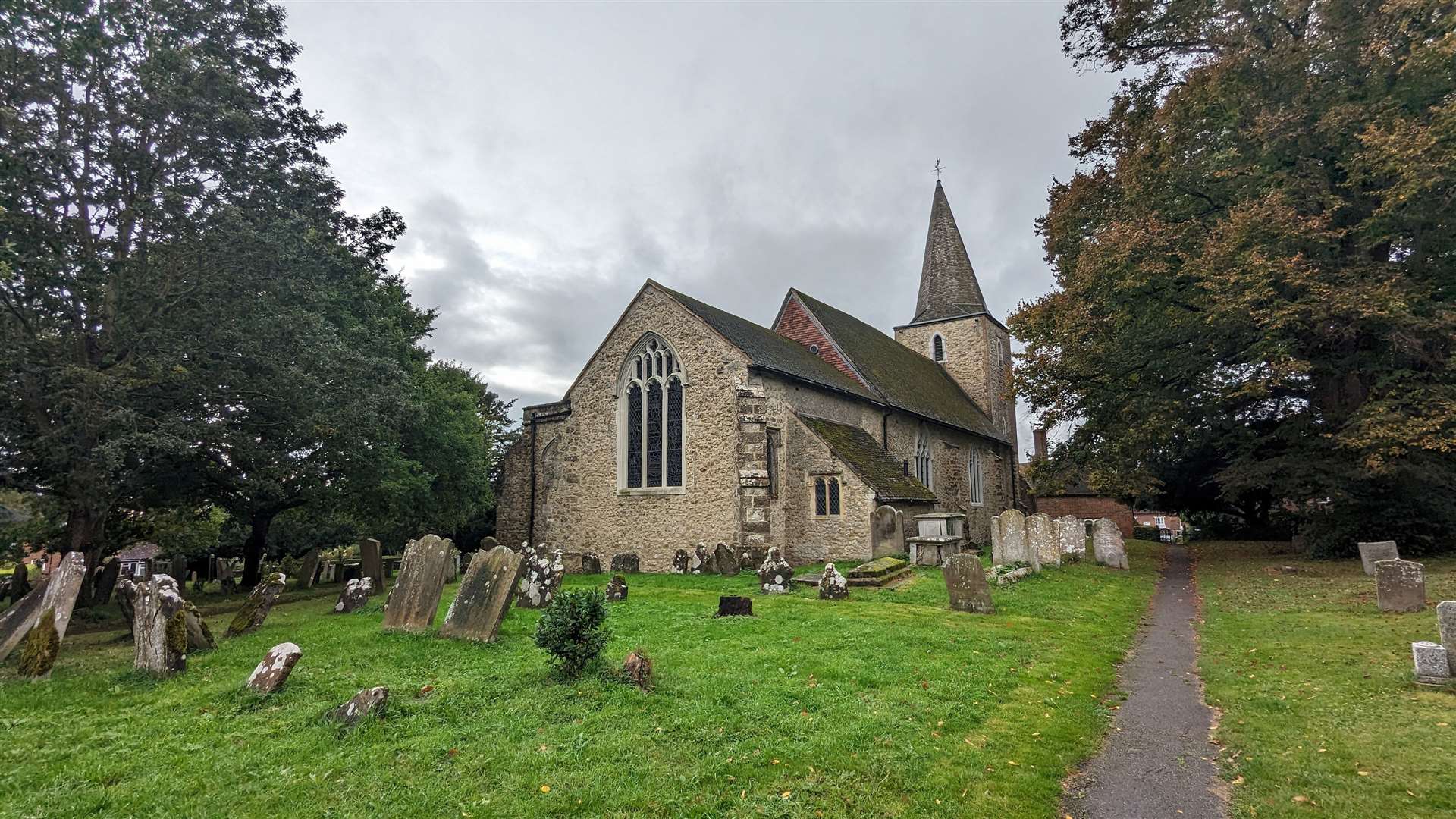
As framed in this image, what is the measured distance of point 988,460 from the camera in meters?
32.3

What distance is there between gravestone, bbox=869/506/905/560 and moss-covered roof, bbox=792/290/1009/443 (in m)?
6.33

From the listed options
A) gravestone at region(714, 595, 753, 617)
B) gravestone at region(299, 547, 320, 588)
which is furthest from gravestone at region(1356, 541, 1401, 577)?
gravestone at region(299, 547, 320, 588)

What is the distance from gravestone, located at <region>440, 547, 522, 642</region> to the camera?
8781mm

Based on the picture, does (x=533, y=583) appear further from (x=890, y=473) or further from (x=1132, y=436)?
(x=1132, y=436)

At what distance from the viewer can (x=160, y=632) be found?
730cm

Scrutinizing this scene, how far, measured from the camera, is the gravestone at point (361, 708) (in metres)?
5.53

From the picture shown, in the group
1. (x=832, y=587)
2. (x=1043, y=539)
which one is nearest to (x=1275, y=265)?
(x=1043, y=539)

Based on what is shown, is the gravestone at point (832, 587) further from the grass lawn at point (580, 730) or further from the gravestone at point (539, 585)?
the gravestone at point (539, 585)

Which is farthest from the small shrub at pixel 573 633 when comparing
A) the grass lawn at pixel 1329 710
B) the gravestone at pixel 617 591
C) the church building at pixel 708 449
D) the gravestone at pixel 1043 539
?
the gravestone at pixel 1043 539

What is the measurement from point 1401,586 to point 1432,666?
16.9ft

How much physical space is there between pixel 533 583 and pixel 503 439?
33281mm

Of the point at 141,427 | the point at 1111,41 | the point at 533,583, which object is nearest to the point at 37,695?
the point at 533,583

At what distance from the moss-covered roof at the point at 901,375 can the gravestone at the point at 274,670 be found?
19872 mm

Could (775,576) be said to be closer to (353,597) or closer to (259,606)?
(353,597)
